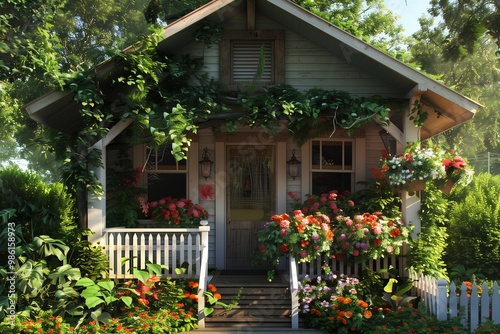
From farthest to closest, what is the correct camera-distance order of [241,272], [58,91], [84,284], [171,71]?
[241,272] → [171,71] → [58,91] → [84,284]

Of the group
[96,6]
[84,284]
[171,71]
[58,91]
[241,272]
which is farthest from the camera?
[96,6]

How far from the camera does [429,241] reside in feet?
24.6

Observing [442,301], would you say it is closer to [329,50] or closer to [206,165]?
[329,50]

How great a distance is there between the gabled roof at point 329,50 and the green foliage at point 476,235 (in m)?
2.48

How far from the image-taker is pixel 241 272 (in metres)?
8.70

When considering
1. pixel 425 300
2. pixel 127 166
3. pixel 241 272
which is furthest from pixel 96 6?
pixel 425 300

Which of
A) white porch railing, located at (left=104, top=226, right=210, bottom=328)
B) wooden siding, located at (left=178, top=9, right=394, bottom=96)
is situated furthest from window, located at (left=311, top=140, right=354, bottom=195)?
white porch railing, located at (left=104, top=226, right=210, bottom=328)

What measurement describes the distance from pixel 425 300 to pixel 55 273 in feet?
17.6

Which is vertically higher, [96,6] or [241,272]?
[96,6]

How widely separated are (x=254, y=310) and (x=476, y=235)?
5.42m

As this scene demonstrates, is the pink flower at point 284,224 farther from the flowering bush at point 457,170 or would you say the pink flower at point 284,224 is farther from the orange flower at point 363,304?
the flowering bush at point 457,170

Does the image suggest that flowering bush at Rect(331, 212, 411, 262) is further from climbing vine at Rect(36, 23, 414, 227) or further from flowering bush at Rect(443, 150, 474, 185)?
climbing vine at Rect(36, 23, 414, 227)

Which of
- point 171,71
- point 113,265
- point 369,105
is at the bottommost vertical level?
point 113,265

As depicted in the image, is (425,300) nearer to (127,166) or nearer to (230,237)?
(230,237)
